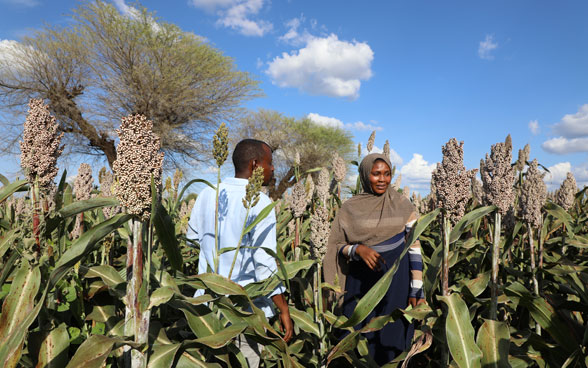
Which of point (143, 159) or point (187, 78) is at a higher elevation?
point (187, 78)

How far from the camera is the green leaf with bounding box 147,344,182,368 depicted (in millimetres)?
1487

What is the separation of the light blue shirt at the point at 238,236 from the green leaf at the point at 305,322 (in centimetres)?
16

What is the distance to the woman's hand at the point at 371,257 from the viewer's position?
2.60 m

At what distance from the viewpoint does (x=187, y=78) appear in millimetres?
25047

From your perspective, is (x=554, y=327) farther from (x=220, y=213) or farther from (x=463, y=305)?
(x=220, y=213)

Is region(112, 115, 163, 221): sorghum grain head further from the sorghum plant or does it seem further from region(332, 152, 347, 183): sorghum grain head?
region(332, 152, 347, 183): sorghum grain head

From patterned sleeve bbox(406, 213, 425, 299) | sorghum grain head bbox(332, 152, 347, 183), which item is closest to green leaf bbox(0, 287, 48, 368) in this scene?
patterned sleeve bbox(406, 213, 425, 299)

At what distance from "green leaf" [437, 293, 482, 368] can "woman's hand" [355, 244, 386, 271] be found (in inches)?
34.9

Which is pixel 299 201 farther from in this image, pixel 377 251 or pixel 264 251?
pixel 264 251

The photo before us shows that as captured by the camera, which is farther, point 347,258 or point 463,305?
point 347,258

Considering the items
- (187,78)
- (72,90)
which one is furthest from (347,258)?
(72,90)

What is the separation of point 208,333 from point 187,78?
2566 cm

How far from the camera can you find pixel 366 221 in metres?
2.94

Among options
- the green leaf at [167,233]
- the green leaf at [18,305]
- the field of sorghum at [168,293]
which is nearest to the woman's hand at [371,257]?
the field of sorghum at [168,293]
